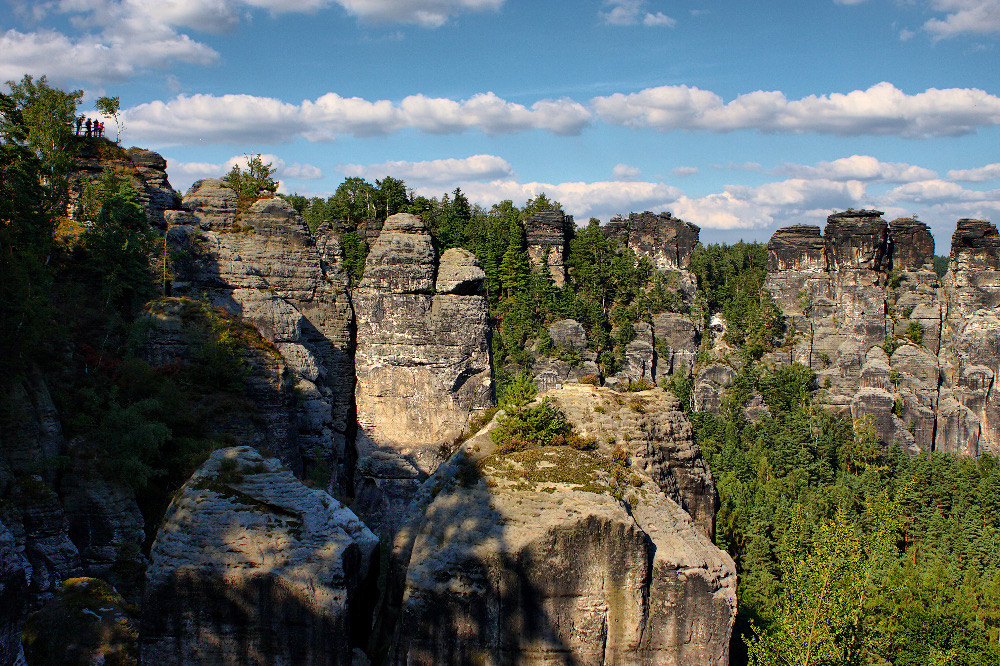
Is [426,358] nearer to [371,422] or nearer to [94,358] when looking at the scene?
[371,422]

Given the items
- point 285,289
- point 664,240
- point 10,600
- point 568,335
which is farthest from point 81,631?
point 664,240

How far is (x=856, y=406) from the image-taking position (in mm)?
73812

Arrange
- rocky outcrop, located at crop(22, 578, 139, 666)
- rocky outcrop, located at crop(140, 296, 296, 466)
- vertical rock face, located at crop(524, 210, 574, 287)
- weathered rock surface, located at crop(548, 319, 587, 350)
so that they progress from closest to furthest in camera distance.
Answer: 1. rocky outcrop, located at crop(22, 578, 139, 666)
2. rocky outcrop, located at crop(140, 296, 296, 466)
3. weathered rock surface, located at crop(548, 319, 587, 350)
4. vertical rock face, located at crop(524, 210, 574, 287)

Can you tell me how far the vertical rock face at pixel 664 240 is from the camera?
284ft

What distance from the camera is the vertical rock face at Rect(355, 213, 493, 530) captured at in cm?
3128

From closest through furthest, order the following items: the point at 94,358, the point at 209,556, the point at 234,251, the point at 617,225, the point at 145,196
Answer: the point at 209,556 < the point at 94,358 < the point at 234,251 < the point at 145,196 < the point at 617,225

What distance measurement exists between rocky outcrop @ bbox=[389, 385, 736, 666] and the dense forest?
9.90 feet

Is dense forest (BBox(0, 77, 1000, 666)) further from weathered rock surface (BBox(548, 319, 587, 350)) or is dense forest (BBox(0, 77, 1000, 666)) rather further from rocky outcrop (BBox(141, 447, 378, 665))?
weathered rock surface (BBox(548, 319, 587, 350))

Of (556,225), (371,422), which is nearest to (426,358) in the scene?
(371,422)

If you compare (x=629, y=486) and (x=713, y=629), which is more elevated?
(x=629, y=486)

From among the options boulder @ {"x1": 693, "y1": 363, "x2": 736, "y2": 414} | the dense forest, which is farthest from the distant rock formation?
the dense forest

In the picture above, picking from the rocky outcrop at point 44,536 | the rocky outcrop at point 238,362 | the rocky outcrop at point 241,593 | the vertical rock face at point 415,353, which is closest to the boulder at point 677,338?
the vertical rock face at point 415,353

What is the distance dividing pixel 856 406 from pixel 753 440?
49.3 ft

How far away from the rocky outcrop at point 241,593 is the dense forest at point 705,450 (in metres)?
5.52
